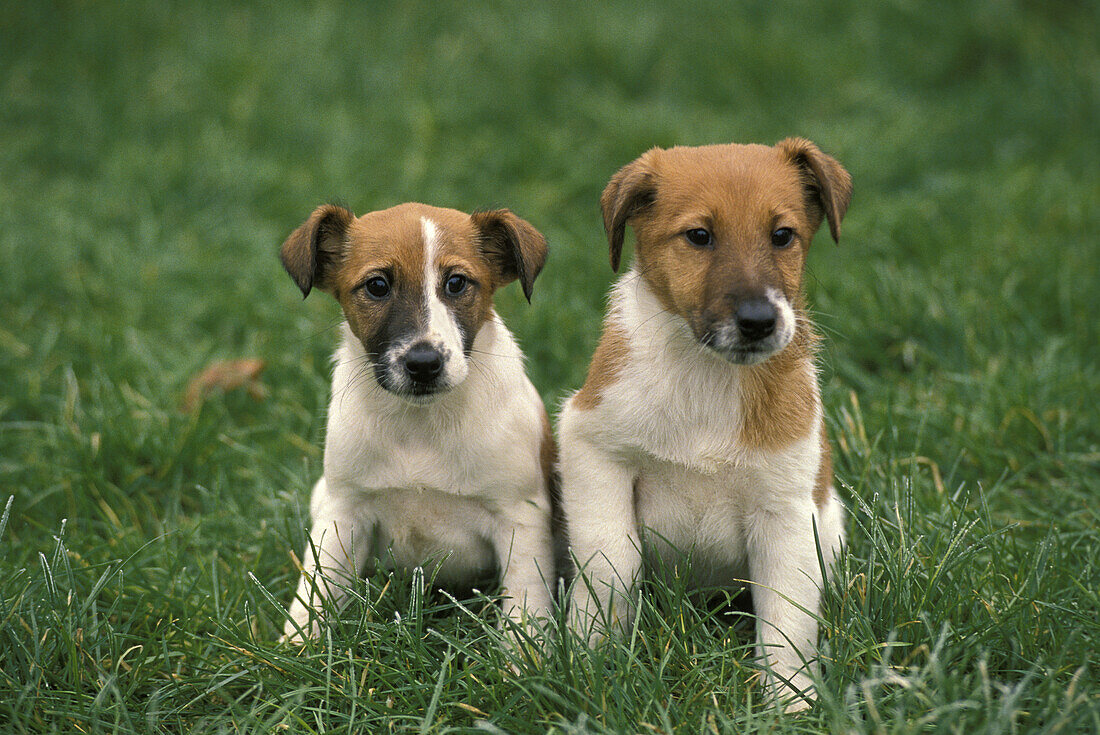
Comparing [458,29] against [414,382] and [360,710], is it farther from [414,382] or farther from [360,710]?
[360,710]

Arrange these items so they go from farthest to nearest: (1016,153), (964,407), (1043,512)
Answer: (1016,153), (964,407), (1043,512)

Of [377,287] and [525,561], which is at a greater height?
[377,287]

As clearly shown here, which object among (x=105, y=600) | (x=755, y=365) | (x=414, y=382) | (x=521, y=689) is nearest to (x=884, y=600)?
(x=755, y=365)

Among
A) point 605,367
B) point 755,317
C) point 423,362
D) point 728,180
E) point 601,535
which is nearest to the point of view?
point 755,317

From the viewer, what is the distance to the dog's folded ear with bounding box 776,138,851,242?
13.9 feet

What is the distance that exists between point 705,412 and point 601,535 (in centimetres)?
68

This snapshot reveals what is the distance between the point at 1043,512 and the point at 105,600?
4.70m

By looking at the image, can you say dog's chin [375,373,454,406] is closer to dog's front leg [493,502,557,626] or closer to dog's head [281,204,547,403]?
dog's head [281,204,547,403]

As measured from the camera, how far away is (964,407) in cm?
618

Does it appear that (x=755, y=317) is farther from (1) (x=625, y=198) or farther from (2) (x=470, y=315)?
(2) (x=470, y=315)

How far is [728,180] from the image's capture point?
13.3 ft

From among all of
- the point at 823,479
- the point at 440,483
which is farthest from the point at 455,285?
the point at 823,479

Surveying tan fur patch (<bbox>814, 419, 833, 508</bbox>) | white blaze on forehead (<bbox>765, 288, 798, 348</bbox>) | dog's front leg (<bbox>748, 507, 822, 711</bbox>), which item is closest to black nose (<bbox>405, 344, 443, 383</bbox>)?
white blaze on forehead (<bbox>765, 288, 798, 348</bbox>)

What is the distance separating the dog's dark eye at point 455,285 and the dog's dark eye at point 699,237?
106cm
